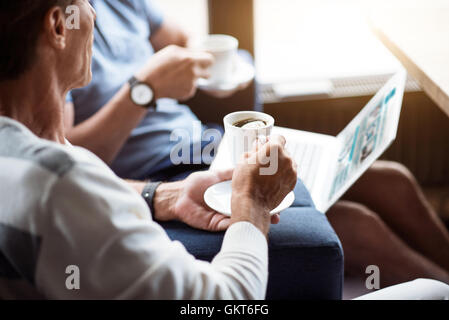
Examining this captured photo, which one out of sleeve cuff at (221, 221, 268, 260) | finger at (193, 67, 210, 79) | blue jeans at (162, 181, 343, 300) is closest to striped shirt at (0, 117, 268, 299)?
sleeve cuff at (221, 221, 268, 260)

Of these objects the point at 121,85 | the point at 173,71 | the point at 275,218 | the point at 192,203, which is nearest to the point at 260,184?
the point at 275,218

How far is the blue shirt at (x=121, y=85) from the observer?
1.40 m

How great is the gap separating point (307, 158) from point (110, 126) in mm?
476

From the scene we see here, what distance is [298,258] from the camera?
0.94 meters

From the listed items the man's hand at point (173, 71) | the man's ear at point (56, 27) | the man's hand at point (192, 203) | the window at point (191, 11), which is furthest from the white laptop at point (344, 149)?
the window at point (191, 11)

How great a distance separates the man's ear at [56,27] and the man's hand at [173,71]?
616 mm

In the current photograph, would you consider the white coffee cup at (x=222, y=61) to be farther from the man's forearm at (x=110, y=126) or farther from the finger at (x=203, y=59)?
the man's forearm at (x=110, y=126)

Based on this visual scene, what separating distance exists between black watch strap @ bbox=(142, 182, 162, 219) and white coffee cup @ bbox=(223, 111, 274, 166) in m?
0.18

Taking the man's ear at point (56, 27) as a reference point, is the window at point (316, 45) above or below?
below

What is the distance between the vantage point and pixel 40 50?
2.38ft

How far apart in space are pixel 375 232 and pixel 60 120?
0.88m

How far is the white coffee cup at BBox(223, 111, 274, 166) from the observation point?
0.96m

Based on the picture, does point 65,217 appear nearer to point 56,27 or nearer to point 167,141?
point 56,27

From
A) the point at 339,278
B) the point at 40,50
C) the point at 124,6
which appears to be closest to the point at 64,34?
the point at 40,50
